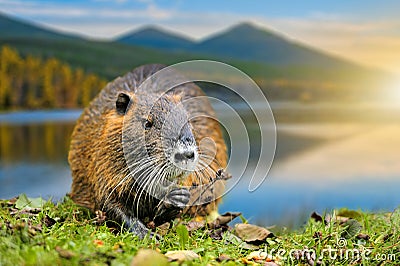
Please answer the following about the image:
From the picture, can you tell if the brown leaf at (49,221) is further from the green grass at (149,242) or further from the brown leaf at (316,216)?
the brown leaf at (316,216)

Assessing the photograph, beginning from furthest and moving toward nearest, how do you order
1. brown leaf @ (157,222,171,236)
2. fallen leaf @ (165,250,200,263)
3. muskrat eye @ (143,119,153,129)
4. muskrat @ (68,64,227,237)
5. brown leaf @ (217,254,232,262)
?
brown leaf @ (157,222,171,236) < muskrat eye @ (143,119,153,129) < muskrat @ (68,64,227,237) < brown leaf @ (217,254,232,262) < fallen leaf @ (165,250,200,263)

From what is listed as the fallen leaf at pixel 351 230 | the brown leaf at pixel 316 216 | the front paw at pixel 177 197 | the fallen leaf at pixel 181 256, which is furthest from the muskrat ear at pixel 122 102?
the brown leaf at pixel 316 216

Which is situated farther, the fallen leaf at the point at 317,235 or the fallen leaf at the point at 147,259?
the fallen leaf at the point at 317,235

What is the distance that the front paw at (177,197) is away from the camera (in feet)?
19.2

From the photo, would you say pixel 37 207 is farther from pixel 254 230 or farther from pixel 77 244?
pixel 254 230

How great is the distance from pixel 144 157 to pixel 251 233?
1.51 meters

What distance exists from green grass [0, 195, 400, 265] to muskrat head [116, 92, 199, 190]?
61cm

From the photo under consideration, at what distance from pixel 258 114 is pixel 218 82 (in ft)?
1.79

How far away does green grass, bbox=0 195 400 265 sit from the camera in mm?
4379

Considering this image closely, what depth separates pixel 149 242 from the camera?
567 cm

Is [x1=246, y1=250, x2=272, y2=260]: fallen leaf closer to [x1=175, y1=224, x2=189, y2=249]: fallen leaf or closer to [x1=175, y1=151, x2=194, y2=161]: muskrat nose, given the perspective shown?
[x1=175, y1=224, x2=189, y2=249]: fallen leaf

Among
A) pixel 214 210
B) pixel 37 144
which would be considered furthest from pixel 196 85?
pixel 37 144

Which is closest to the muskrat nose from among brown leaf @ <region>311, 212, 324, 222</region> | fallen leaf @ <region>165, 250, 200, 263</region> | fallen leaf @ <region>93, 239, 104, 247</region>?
fallen leaf @ <region>165, 250, 200, 263</region>

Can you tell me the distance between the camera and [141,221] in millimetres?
6176
